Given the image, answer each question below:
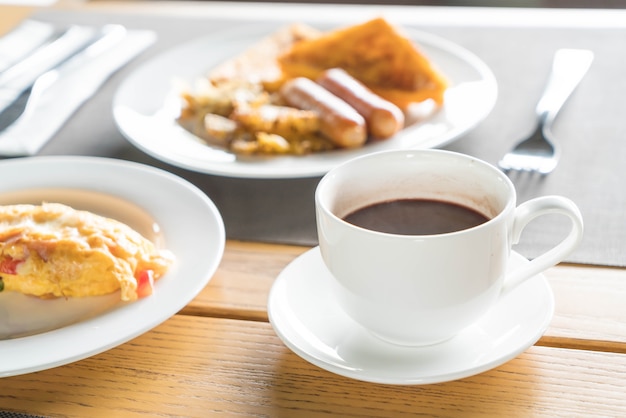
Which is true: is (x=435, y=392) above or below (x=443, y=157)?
below

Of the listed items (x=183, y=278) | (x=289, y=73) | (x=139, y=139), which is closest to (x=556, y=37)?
(x=289, y=73)

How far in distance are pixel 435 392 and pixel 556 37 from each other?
125cm

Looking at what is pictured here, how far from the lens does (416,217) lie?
2.63 feet

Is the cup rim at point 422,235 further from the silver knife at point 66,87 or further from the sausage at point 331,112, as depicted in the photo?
the silver knife at point 66,87

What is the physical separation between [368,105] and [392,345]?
62 centimetres

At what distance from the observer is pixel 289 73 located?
155 cm

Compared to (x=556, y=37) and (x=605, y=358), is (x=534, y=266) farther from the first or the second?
(x=556, y=37)

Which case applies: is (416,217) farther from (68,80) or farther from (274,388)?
(68,80)

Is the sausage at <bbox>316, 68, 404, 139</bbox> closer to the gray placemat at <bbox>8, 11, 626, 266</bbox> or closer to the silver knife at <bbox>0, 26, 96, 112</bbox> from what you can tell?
the gray placemat at <bbox>8, 11, 626, 266</bbox>

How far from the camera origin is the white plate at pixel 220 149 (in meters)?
1.20

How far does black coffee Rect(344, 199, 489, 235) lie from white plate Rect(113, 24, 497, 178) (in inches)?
13.2

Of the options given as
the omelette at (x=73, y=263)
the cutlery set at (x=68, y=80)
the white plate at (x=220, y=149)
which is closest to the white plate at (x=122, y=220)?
the omelette at (x=73, y=263)

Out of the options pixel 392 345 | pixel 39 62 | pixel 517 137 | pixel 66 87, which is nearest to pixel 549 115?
pixel 517 137

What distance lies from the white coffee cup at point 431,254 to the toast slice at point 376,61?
2.05ft
